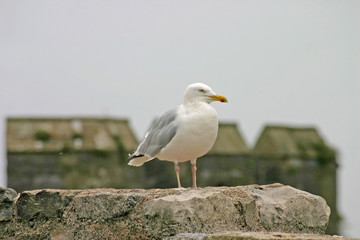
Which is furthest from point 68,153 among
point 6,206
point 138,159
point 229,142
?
point 6,206

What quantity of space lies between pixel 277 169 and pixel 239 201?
54.4ft

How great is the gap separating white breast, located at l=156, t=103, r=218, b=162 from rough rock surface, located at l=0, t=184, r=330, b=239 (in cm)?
73

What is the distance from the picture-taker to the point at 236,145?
795 inches

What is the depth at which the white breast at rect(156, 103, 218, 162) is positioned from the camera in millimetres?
5695

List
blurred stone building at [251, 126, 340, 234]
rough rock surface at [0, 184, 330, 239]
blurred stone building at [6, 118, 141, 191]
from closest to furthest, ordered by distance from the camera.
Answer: rough rock surface at [0, 184, 330, 239] → blurred stone building at [6, 118, 141, 191] → blurred stone building at [251, 126, 340, 234]

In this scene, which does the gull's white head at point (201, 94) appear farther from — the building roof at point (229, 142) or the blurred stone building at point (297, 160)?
the blurred stone building at point (297, 160)

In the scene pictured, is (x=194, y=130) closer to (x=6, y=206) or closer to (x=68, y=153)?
(x=6, y=206)

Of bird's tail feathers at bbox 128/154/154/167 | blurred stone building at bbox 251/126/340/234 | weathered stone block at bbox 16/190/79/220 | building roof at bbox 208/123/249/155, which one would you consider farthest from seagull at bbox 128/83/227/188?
blurred stone building at bbox 251/126/340/234

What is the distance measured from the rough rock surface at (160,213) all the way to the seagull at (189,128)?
752 mm

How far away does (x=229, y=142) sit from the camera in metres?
20.2

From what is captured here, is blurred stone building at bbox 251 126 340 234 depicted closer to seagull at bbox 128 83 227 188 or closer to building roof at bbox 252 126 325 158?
building roof at bbox 252 126 325 158

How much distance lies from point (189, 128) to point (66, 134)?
13764 millimetres

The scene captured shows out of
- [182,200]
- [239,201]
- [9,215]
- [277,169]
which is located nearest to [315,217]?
[239,201]

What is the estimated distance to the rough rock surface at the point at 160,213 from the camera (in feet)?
14.5
